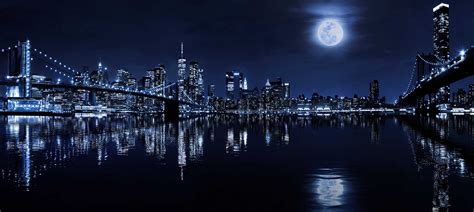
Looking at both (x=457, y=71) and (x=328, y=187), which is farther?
(x=457, y=71)

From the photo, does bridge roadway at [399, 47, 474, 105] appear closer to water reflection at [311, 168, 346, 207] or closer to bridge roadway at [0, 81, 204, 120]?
bridge roadway at [0, 81, 204, 120]

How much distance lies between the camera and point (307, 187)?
12133 mm

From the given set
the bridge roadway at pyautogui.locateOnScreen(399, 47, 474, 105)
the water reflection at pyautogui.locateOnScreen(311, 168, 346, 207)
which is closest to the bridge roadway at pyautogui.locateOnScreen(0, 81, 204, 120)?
the bridge roadway at pyautogui.locateOnScreen(399, 47, 474, 105)

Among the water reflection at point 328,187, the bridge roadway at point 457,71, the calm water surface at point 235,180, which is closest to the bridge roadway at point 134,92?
the bridge roadway at point 457,71

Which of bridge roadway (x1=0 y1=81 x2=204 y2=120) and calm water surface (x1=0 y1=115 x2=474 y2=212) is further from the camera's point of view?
bridge roadway (x1=0 y1=81 x2=204 y2=120)

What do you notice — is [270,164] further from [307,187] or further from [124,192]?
[124,192]

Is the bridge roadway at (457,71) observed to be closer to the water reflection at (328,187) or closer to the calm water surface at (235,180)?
the calm water surface at (235,180)

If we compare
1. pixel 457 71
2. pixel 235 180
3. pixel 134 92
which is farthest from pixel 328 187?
pixel 134 92

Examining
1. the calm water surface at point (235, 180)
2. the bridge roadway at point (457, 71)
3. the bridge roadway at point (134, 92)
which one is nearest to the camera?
the calm water surface at point (235, 180)

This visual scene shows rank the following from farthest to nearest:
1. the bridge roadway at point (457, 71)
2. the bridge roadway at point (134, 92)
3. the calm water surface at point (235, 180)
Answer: the bridge roadway at point (134, 92)
the bridge roadway at point (457, 71)
the calm water surface at point (235, 180)

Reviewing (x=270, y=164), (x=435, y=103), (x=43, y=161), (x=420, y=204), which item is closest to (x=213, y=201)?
(x=420, y=204)

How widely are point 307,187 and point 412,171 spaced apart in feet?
16.2

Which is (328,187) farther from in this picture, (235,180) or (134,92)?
(134,92)

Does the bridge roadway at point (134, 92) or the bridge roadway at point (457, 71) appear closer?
the bridge roadway at point (457, 71)
